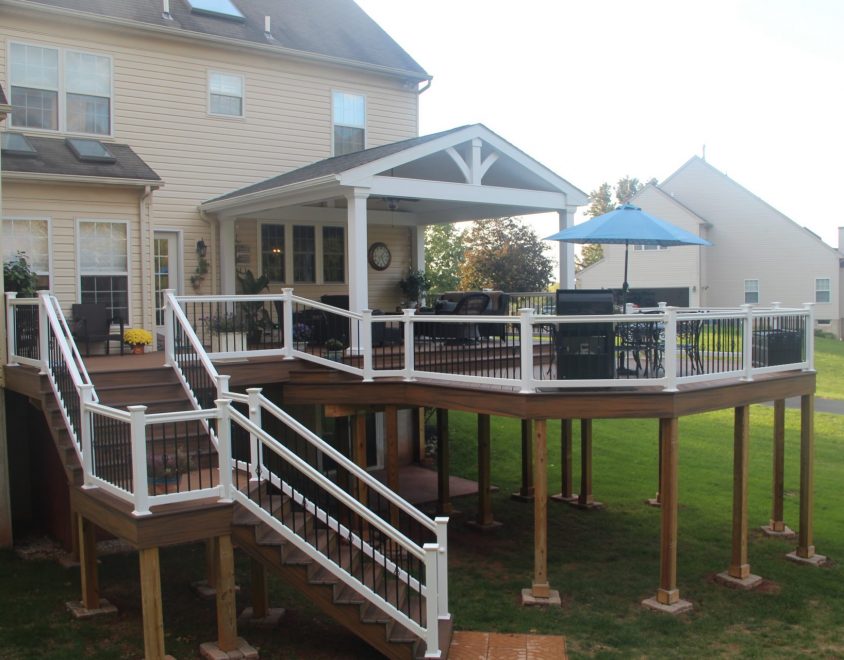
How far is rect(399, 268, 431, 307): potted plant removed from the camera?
56.0ft

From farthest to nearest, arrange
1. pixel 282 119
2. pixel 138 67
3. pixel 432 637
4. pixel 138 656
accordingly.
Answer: pixel 282 119 < pixel 138 67 < pixel 138 656 < pixel 432 637

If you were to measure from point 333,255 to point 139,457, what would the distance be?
9.50 metres

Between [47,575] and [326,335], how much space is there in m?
4.79

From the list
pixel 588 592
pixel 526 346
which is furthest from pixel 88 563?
pixel 588 592

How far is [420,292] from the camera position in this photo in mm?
17281

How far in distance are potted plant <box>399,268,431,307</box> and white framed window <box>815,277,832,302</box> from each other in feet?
74.7

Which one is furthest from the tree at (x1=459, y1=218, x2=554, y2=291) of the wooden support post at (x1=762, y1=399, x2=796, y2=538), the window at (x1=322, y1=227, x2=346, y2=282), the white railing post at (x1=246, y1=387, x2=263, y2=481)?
the white railing post at (x1=246, y1=387, x2=263, y2=481)

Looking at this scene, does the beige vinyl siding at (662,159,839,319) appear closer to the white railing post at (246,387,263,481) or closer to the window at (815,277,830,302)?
the window at (815,277,830,302)

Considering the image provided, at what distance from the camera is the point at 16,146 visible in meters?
12.3

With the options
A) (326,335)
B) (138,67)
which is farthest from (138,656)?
A: (138,67)

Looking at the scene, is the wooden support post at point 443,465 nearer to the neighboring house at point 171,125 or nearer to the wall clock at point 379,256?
the neighboring house at point 171,125

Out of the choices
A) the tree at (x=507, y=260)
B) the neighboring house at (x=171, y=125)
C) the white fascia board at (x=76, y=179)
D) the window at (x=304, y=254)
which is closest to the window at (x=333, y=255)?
the neighboring house at (x=171, y=125)

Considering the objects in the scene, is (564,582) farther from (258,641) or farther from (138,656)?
(138,656)

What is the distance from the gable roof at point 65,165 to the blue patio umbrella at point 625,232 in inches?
252
